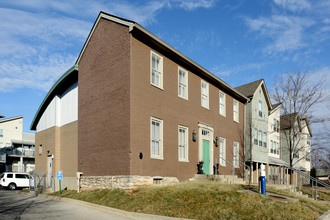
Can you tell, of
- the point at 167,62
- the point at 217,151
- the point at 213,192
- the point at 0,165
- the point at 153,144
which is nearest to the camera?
the point at 213,192

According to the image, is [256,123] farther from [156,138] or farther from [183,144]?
[156,138]

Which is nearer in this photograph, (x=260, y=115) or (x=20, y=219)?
(x=20, y=219)

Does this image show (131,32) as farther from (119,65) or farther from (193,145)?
(193,145)

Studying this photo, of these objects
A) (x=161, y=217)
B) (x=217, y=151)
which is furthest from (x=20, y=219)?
(x=217, y=151)

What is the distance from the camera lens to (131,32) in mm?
15086

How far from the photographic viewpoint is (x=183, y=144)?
720 inches

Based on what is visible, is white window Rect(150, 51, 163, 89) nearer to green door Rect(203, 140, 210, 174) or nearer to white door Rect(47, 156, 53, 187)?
green door Rect(203, 140, 210, 174)

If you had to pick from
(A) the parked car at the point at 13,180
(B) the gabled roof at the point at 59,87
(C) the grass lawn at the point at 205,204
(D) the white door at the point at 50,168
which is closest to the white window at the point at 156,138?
(C) the grass lawn at the point at 205,204

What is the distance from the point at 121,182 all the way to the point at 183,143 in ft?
16.5

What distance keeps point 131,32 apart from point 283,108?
1663 centimetres

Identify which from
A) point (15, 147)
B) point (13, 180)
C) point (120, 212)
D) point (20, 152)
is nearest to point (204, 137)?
point (120, 212)

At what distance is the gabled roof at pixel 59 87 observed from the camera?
2053 cm

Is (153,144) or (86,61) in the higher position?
(86,61)

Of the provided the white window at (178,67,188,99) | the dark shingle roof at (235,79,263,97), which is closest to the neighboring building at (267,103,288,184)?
the dark shingle roof at (235,79,263,97)
